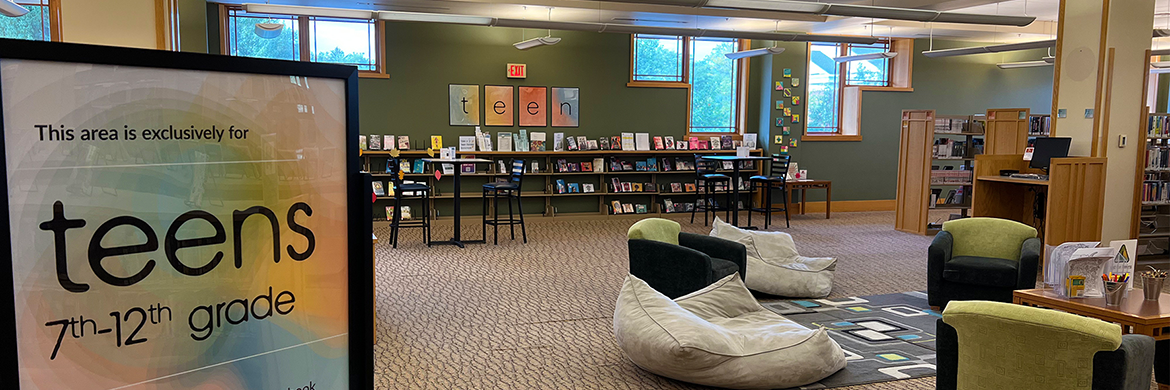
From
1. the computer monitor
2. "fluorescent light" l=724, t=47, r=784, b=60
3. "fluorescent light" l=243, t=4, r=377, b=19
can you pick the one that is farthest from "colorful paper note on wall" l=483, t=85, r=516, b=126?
the computer monitor

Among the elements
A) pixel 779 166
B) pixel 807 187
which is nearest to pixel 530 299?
pixel 779 166

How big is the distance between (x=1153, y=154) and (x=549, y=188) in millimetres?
7491

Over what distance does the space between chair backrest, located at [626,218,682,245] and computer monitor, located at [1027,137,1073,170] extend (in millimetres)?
4462

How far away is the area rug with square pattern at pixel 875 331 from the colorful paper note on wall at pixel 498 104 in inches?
249

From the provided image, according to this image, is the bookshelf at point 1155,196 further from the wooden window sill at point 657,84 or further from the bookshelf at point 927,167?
the wooden window sill at point 657,84

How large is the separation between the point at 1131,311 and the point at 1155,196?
18.0ft

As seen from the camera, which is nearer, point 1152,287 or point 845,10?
point 1152,287

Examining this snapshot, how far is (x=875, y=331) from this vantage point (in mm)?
4973

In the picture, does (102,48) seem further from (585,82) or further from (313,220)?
(585,82)

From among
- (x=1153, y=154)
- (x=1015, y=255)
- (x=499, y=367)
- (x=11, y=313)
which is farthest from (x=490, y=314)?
(x=1153, y=154)

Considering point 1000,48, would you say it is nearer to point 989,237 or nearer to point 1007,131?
point 1007,131

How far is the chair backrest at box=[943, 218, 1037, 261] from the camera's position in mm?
5582

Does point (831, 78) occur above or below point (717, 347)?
above

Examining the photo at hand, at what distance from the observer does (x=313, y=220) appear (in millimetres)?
1431
